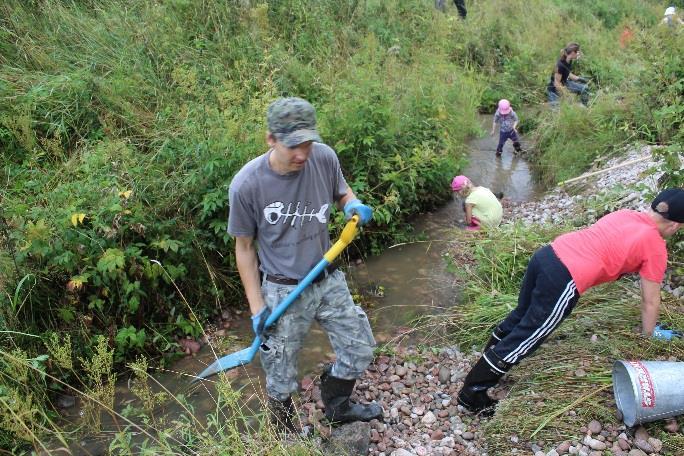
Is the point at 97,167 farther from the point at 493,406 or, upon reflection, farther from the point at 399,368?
the point at 493,406

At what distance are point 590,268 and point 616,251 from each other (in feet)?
0.51

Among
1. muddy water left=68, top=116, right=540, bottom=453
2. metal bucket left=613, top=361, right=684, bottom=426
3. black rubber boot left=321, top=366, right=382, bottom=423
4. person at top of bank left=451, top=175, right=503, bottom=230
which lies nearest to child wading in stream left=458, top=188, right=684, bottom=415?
metal bucket left=613, top=361, right=684, bottom=426

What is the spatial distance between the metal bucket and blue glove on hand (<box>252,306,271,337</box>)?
1.81 metres

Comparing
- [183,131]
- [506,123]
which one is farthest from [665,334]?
[506,123]

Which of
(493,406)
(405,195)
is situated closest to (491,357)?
(493,406)

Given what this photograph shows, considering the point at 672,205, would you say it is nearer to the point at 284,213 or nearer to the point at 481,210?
the point at 284,213

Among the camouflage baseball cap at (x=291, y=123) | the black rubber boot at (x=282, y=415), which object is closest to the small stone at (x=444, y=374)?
the black rubber boot at (x=282, y=415)

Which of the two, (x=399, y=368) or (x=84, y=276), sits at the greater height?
(x=84, y=276)

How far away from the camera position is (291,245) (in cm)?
266

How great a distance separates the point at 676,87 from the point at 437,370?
4442mm

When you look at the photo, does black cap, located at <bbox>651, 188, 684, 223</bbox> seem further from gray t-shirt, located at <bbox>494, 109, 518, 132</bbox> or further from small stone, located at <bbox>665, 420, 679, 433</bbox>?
gray t-shirt, located at <bbox>494, 109, 518, 132</bbox>

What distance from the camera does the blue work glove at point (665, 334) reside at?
3023 millimetres

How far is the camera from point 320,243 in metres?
2.74

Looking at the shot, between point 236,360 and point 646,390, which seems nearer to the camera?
point 646,390
